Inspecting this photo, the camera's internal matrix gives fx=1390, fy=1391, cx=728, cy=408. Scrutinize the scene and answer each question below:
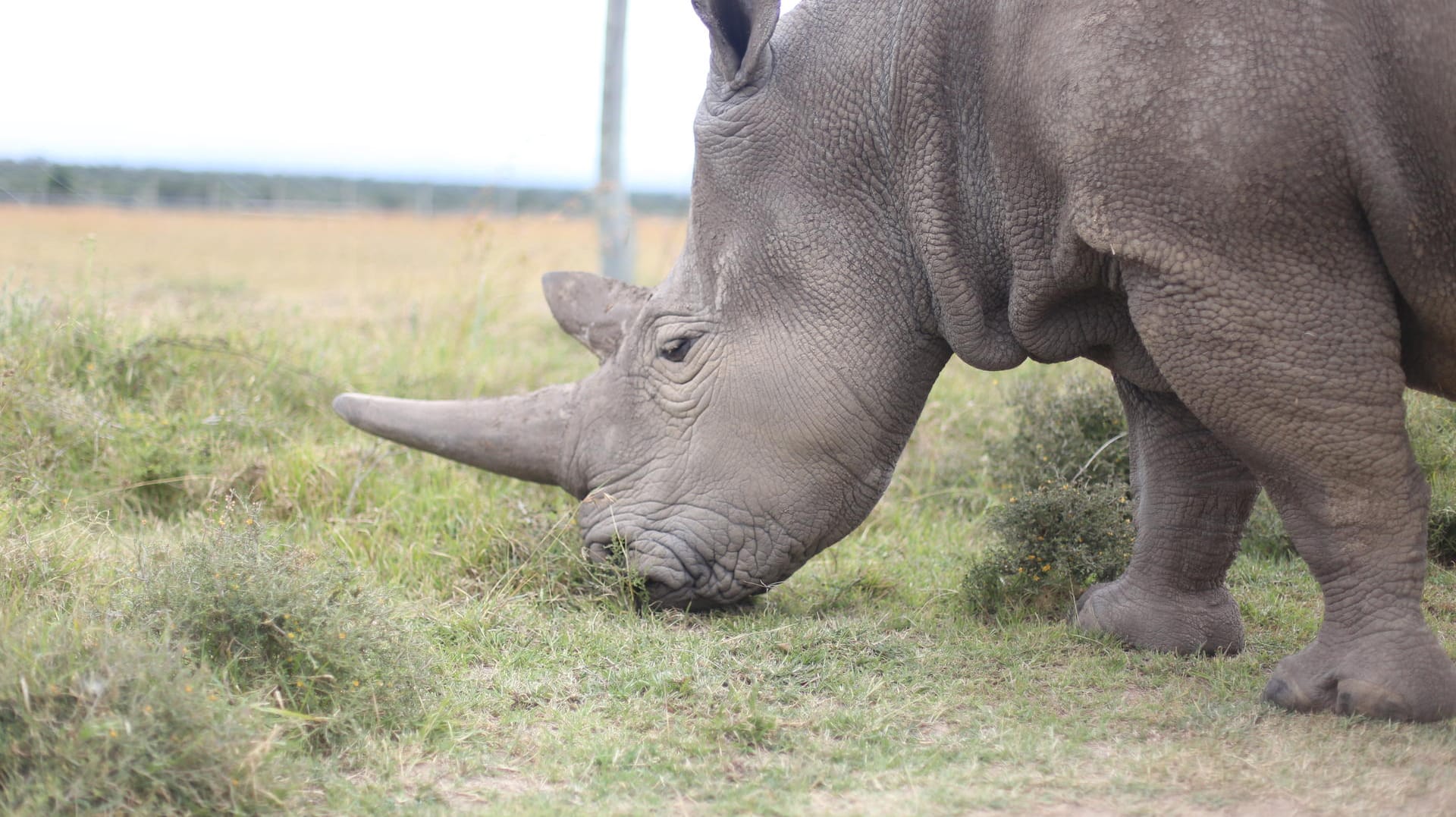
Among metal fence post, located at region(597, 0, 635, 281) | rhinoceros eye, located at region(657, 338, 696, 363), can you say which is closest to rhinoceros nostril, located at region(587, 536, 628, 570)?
rhinoceros eye, located at region(657, 338, 696, 363)

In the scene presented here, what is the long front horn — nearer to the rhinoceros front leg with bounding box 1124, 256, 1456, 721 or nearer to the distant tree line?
the rhinoceros front leg with bounding box 1124, 256, 1456, 721

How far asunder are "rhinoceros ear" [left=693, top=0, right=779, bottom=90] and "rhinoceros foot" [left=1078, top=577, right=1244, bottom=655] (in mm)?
2043

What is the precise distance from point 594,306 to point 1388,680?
2.70 metres

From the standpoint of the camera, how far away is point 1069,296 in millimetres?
3959

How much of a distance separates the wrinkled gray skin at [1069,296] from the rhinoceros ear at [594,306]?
0.04 feet

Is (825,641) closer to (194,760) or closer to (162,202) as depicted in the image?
(194,760)

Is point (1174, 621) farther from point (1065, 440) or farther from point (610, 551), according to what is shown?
point (610, 551)

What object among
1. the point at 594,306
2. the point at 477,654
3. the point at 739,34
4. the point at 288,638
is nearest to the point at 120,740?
the point at 288,638

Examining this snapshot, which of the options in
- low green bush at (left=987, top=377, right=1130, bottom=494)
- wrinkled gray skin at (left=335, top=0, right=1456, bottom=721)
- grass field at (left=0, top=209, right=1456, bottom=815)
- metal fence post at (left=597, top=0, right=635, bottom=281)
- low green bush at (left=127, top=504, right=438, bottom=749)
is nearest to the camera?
grass field at (left=0, top=209, right=1456, bottom=815)

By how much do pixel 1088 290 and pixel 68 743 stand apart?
2.81 metres

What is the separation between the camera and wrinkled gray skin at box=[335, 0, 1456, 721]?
3.32m

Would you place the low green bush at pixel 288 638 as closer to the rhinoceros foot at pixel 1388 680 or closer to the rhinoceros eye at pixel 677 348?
the rhinoceros eye at pixel 677 348

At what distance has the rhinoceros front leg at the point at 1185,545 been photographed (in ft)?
14.4

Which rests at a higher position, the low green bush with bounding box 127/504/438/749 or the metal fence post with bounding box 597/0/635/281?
the metal fence post with bounding box 597/0/635/281
